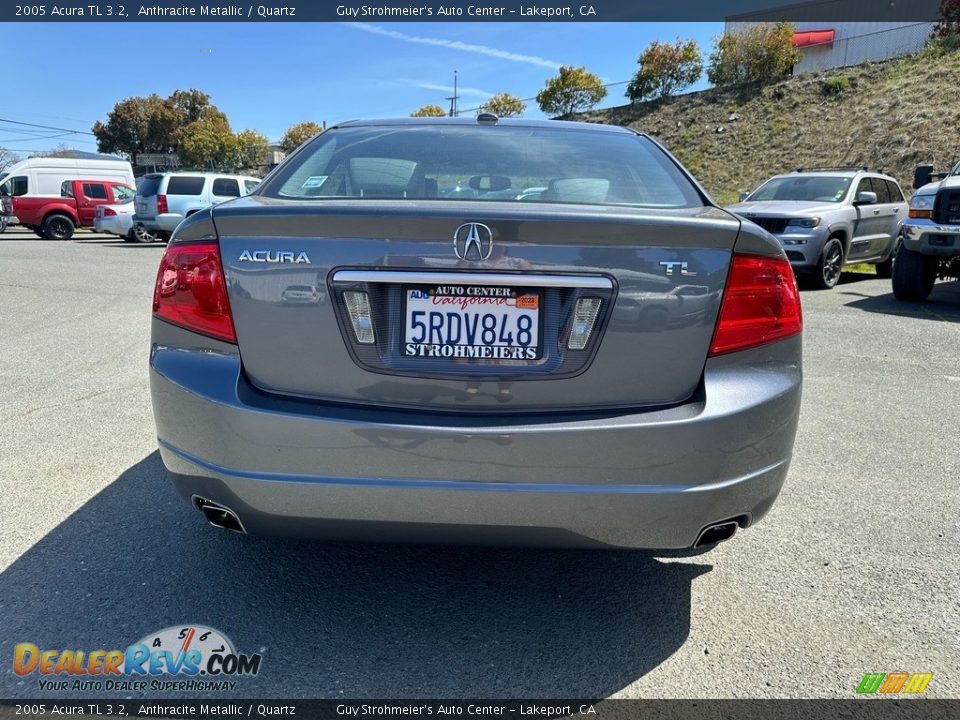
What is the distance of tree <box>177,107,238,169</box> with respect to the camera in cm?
6281

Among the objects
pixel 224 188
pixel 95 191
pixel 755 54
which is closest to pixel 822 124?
pixel 755 54

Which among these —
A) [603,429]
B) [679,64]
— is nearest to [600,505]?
[603,429]

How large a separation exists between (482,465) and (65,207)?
81.9 ft

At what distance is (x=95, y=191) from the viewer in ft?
75.8

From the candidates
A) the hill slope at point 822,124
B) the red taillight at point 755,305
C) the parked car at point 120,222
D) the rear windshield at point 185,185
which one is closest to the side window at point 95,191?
the parked car at point 120,222

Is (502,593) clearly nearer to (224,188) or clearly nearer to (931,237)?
(931,237)

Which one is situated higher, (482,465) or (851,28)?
(851,28)

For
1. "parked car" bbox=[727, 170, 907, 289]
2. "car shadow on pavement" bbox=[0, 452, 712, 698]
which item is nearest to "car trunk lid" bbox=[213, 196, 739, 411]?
"car shadow on pavement" bbox=[0, 452, 712, 698]

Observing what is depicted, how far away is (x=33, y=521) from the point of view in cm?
291

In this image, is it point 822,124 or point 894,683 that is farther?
point 822,124

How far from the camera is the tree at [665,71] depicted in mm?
42656

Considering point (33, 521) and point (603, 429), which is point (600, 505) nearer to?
point (603, 429)

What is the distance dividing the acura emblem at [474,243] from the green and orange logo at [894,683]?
167cm

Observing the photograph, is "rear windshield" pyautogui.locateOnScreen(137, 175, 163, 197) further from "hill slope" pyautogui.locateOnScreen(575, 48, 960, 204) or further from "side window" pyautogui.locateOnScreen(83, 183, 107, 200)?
"hill slope" pyautogui.locateOnScreen(575, 48, 960, 204)
